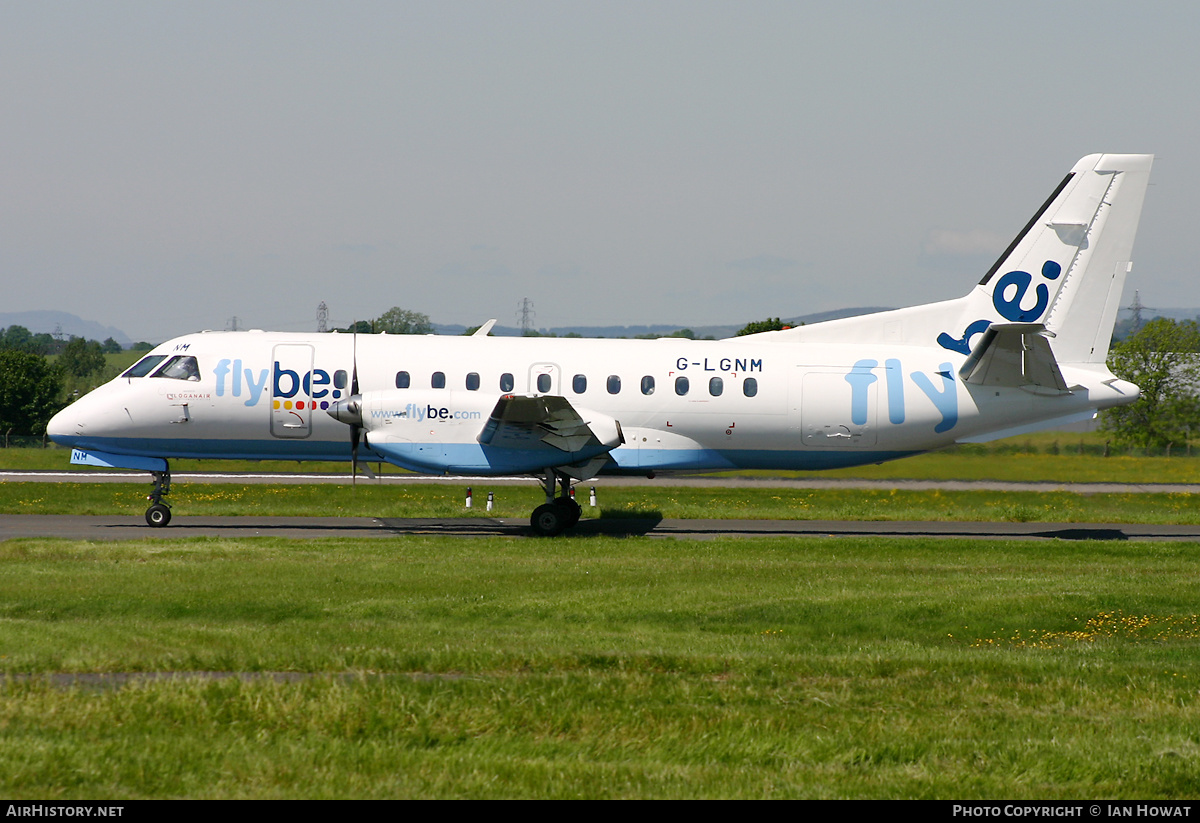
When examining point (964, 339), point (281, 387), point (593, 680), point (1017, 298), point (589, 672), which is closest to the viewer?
point (593, 680)

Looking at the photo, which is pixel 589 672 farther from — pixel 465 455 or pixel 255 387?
pixel 255 387

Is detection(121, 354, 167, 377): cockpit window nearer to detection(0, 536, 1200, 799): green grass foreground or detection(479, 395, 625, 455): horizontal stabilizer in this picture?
detection(0, 536, 1200, 799): green grass foreground

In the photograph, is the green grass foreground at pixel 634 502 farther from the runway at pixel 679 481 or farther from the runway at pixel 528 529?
the runway at pixel 679 481

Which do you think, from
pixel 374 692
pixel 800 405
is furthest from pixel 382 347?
pixel 374 692

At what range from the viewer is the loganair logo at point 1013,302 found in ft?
85.1

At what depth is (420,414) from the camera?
23547 millimetres

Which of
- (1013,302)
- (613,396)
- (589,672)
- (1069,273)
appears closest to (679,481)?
(613,396)

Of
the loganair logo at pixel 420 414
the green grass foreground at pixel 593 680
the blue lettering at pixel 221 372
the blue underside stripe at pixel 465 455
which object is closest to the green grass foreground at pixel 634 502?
the blue underside stripe at pixel 465 455

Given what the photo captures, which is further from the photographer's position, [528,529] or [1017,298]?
[1017,298]

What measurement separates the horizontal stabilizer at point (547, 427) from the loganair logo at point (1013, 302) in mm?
8917

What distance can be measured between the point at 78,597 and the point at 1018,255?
21921 millimetres

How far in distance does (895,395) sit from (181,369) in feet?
55.2

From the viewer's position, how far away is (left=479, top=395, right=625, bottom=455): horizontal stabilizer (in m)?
22.3

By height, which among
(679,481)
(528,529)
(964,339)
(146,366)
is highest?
(964,339)
